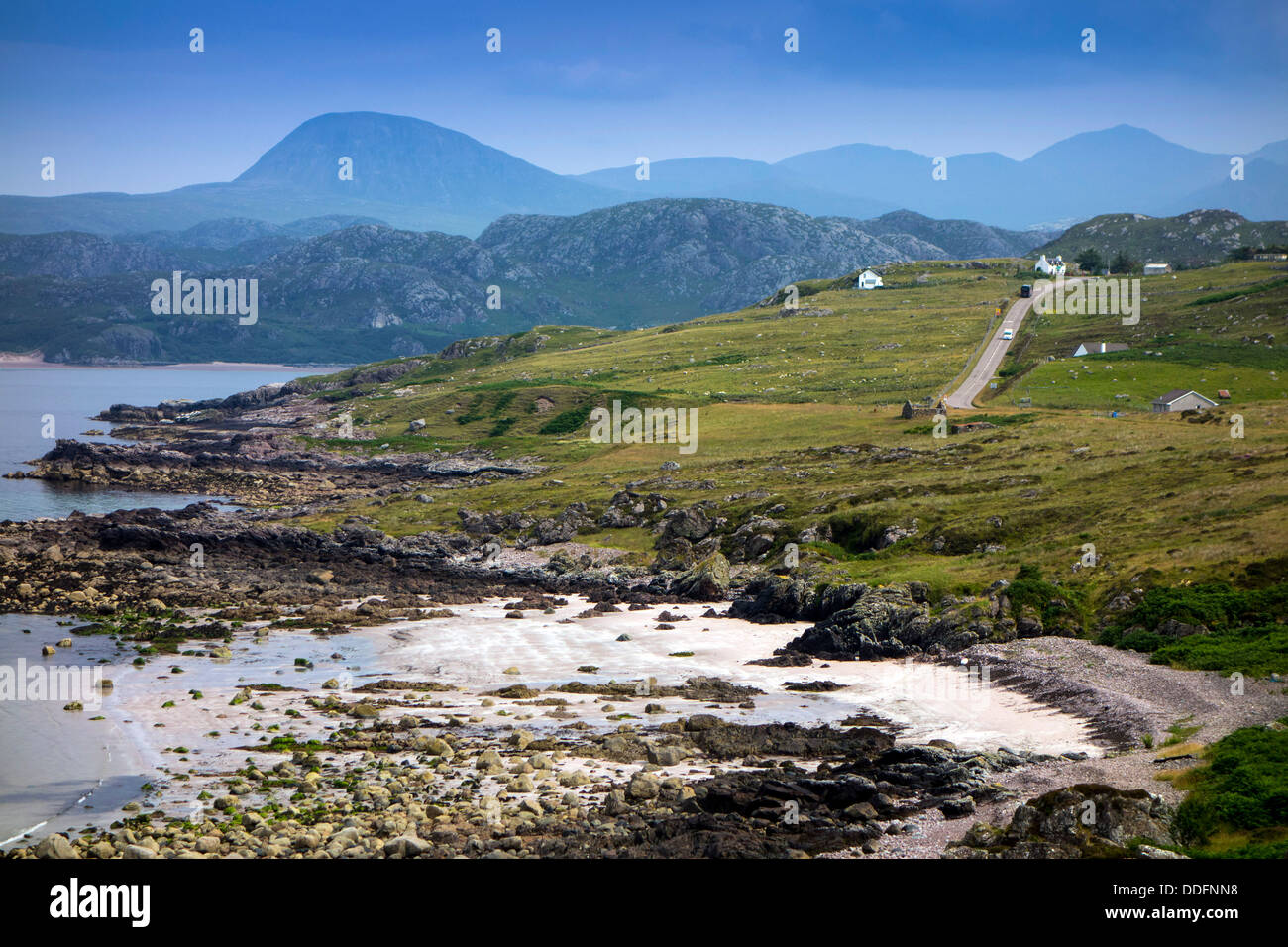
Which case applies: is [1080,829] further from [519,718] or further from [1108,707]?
[519,718]

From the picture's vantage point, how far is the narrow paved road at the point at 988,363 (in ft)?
441

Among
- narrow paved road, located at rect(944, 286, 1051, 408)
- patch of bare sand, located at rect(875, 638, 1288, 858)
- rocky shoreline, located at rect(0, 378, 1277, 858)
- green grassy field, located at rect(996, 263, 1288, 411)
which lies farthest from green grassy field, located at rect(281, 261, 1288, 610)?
patch of bare sand, located at rect(875, 638, 1288, 858)

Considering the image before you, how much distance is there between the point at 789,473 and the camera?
336ft

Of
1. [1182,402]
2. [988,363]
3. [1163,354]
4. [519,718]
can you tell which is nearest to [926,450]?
[1182,402]

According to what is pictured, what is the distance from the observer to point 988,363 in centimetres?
15688

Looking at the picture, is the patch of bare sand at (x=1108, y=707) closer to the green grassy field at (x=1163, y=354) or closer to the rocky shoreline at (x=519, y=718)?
the rocky shoreline at (x=519, y=718)

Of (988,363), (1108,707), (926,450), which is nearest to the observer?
(1108,707)

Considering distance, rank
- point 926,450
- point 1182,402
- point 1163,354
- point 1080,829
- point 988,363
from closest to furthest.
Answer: point 1080,829
point 926,450
point 1182,402
point 1163,354
point 988,363

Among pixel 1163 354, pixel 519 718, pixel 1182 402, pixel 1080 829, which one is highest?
pixel 1163 354

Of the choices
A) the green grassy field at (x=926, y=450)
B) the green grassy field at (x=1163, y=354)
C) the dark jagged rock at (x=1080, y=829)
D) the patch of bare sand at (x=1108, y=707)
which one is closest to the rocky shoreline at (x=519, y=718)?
the dark jagged rock at (x=1080, y=829)

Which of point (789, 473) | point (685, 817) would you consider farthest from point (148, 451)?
point (685, 817)

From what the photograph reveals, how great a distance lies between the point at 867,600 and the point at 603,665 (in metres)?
16.3

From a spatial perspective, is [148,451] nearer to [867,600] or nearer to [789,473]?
[789,473]

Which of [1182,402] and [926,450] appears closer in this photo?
[926,450]
